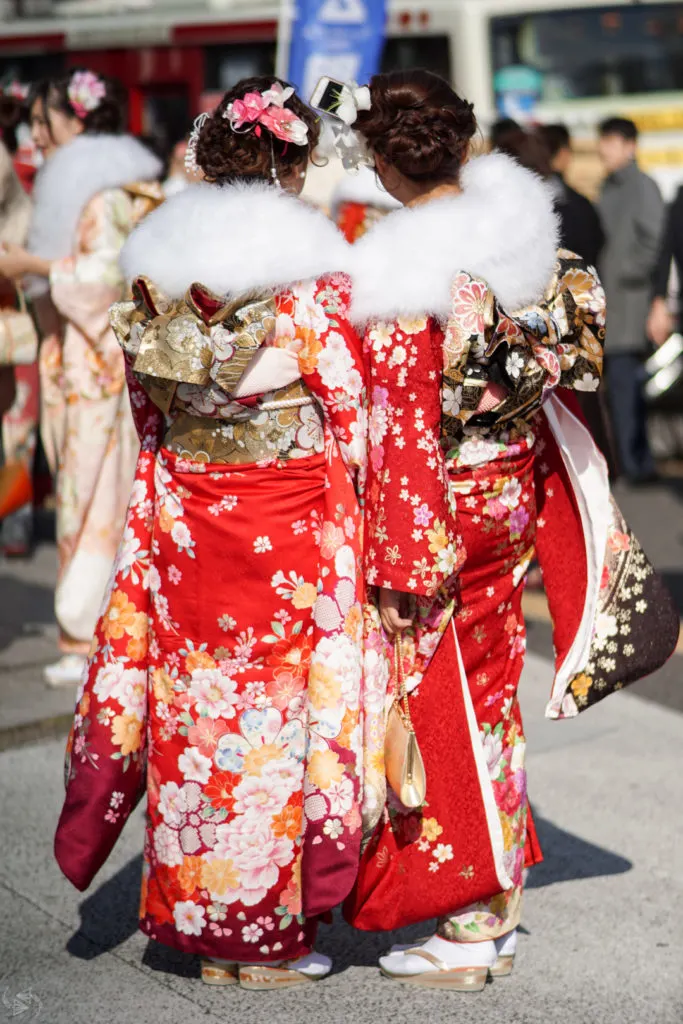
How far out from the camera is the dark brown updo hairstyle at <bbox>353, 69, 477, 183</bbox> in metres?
2.53

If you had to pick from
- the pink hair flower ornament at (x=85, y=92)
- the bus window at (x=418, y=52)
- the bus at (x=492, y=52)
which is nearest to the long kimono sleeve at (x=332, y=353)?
the pink hair flower ornament at (x=85, y=92)

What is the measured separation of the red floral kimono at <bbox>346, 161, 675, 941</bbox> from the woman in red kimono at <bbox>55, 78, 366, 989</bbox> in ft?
0.28

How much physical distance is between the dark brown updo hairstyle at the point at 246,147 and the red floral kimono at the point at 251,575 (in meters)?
0.06

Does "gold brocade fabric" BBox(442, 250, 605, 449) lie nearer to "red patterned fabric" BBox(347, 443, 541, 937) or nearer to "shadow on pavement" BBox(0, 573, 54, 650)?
"red patterned fabric" BBox(347, 443, 541, 937)

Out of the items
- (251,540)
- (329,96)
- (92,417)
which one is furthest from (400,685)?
(92,417)

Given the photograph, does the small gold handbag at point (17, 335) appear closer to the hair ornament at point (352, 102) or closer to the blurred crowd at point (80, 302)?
the blurred crowd at point (80, 302)

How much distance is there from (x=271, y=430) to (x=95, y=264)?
1.96 metres

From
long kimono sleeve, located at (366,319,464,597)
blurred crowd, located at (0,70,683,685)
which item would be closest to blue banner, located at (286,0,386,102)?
blurred crowd, located at (0,70,683,685)

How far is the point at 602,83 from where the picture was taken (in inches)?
440

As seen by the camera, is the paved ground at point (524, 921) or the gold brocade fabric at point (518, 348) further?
the paved ground at point (524, 921)

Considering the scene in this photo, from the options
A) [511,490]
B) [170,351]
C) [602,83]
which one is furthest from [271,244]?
[602,83]

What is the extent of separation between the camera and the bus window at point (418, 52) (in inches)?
451

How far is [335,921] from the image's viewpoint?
10.2ft

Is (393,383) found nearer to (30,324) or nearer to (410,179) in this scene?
(410,179)
